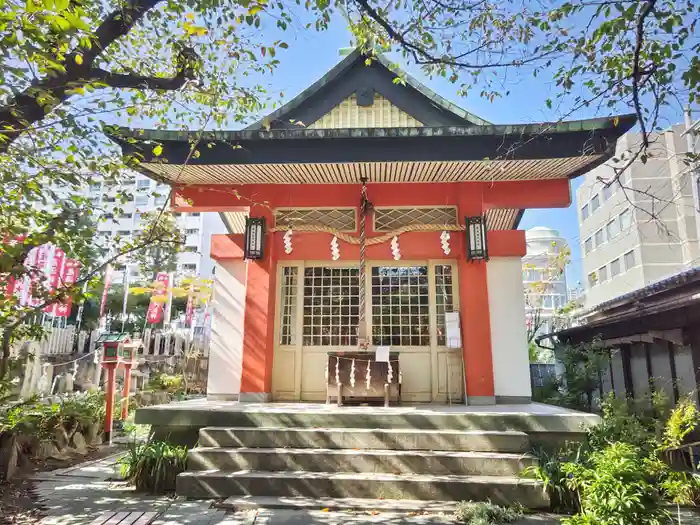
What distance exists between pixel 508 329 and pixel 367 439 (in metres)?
3.21

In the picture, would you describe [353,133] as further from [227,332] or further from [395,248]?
[227,332]

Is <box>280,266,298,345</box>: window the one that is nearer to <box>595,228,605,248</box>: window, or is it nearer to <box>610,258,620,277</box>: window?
<box>610,258,620,277</box>: window

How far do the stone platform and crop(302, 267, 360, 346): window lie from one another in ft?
6.36

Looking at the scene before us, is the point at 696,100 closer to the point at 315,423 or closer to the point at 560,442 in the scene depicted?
the point at 560,442

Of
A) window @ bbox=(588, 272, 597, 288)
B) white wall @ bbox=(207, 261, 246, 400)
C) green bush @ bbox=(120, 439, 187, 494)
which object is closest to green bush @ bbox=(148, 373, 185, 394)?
white wall @ bbox=(207, 261, 246, 400)

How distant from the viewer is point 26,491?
5.43m

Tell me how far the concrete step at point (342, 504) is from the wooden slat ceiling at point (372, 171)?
456cm

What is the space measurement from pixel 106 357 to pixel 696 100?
916 cm

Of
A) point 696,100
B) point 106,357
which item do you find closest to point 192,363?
point 106,357

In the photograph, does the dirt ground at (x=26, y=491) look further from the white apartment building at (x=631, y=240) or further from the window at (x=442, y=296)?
the white apartment building at (x=631, y=240)

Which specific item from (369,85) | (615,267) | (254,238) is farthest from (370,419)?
(615,267)

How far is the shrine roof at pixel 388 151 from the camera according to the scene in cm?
681

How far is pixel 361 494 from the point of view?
5.17 m

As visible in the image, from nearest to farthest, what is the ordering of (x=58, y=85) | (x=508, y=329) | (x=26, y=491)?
(x=58, y=85)
(x=26, y=491)
(x=508, y=329)
